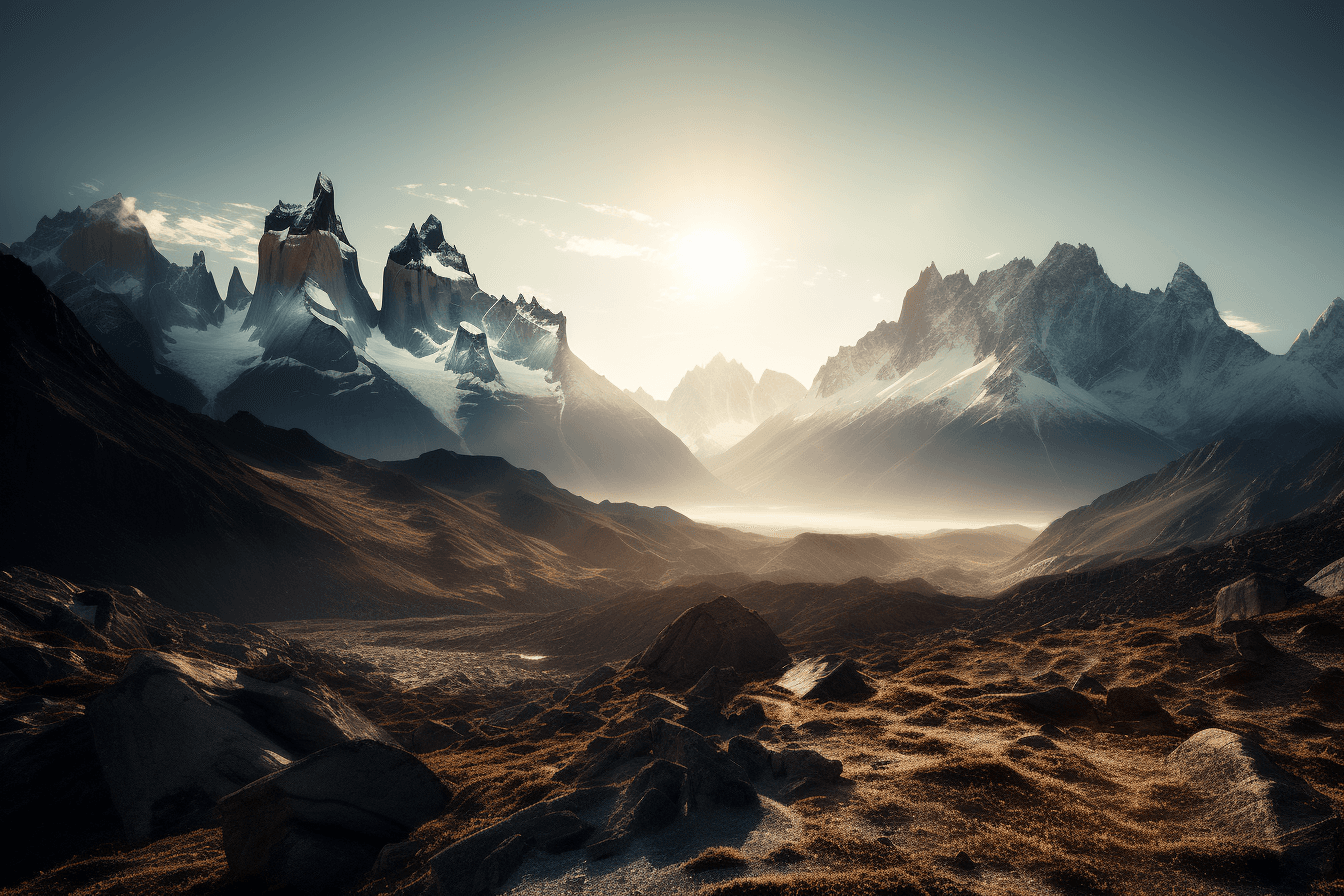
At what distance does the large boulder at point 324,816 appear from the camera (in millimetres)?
9820

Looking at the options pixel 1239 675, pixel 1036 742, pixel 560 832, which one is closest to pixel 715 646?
pixel 1036 742

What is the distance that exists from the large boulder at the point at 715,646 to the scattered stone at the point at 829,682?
3.12 meters

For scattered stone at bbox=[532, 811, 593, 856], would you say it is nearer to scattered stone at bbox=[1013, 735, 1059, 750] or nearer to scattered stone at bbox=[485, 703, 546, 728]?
scattered stone at bbox=[1013, 735, 1059, 750]

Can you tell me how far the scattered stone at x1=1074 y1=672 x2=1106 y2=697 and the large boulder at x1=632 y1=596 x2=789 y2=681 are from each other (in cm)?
1079

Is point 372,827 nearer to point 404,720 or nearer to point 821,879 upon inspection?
point 821,879

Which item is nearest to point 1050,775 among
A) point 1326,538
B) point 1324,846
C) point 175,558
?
point 1324,846

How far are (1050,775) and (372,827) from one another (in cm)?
1261

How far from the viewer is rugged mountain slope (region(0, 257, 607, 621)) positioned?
49.8 meters

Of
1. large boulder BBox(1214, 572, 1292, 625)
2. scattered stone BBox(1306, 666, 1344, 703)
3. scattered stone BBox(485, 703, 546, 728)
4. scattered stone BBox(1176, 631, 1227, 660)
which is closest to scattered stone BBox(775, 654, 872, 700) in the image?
scattered stone BBox(485, 703, 546, 728)

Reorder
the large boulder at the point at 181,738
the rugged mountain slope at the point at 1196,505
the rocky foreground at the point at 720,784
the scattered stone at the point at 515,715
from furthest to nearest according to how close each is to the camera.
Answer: the rugged mountain slope at the point at 1196,505
the scattered stone at the point at 515,715
the large boulder at the point at 181,738
the rocky foreground at the point at 720,784

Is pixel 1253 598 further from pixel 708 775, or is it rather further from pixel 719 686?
pixel 708 775

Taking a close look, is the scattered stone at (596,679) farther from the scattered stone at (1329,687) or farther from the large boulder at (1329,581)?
the large boulder at (1329,581)

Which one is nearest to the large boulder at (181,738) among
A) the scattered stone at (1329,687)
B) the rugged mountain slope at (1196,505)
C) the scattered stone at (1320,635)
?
the scattered stone at (1329,687)

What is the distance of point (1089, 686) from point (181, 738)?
22049mm
